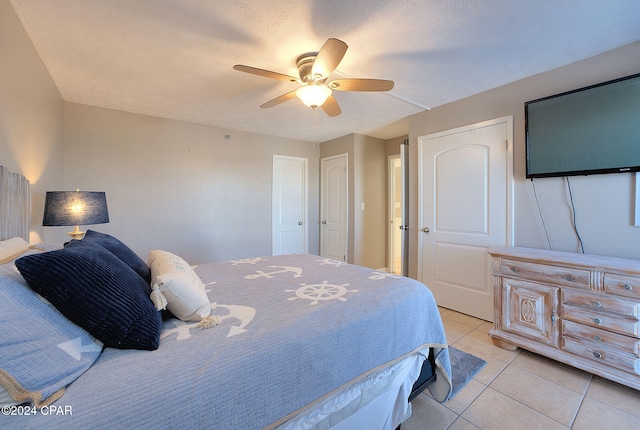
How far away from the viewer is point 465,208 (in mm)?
2867

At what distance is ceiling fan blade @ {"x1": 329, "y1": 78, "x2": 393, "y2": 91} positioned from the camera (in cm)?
184

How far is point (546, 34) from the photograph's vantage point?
180 cm

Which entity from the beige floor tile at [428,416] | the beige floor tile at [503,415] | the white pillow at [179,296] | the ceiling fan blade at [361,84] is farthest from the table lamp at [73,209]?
the beige floor tile at [503,415]

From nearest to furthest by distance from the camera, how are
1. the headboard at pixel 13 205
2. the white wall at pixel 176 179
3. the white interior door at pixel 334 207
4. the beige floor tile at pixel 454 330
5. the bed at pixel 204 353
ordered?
the bed at pixel 204 353
the headboard at pixel 13 205
the beige floor tile at pixel 454 330
the white wall at pixel 176 179
the white interior door at pixel 334 207

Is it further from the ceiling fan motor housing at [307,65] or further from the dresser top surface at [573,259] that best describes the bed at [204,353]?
the ceiling fan motor housing at [307,65]

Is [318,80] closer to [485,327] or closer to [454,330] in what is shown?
[454,330]

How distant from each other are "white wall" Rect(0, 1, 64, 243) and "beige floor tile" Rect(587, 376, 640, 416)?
391 centimetres

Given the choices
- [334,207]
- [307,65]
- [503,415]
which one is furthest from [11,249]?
[334,207]

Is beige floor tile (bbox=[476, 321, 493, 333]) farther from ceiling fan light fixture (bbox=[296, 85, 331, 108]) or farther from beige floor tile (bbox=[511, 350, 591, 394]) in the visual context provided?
ceiling fan light fixture (bbox=[296, 85, 331, 108])

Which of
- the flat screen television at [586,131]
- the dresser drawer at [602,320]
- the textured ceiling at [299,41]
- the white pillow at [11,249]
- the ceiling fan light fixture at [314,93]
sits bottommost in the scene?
the dresser drawer at [602,320]

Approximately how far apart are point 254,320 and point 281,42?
1.85 metres

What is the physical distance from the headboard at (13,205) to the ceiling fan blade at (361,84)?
2041 millimetres

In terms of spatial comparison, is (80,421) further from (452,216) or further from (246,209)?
(246,209)

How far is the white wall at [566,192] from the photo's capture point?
1.95 m
